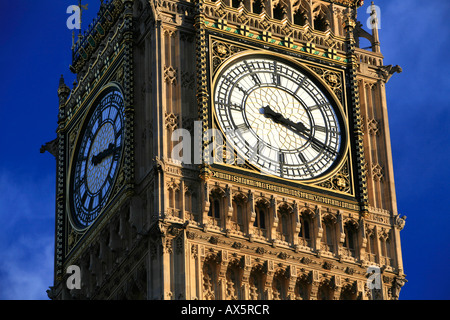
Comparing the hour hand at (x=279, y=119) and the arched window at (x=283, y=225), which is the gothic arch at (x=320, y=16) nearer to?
the hour hand at (x=279, y=119)

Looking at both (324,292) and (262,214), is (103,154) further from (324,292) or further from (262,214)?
(324,292)

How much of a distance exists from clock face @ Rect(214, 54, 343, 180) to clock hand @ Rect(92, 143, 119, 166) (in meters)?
3.68

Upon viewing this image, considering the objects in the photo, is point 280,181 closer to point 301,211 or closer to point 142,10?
point 301,211

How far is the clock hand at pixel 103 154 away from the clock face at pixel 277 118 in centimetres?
368

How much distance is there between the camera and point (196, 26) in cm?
7038

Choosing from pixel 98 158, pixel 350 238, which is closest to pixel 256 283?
pixel 350 238

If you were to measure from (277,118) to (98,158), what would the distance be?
5.84 metres

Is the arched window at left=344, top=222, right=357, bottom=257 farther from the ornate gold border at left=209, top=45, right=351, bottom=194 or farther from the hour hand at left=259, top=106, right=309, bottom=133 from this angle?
the hour hand at left=259, top=106, right=309, bottom=133

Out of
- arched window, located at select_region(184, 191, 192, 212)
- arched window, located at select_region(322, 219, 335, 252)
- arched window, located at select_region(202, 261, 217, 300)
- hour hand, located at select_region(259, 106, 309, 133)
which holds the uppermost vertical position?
hour hand, located at select_region(259, 106, 309, 133)

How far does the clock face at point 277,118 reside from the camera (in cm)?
6925

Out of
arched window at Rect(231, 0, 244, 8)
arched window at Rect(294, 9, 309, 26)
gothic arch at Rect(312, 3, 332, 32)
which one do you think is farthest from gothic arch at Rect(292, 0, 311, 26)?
arched window at Rect(231, 0, 244, 8)

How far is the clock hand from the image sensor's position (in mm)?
70688
